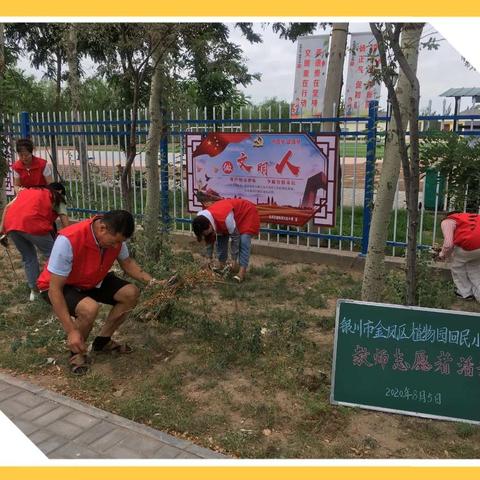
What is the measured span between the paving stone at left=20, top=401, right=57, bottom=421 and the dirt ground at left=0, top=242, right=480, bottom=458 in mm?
191

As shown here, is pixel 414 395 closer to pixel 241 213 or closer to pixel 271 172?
pixel 241 213

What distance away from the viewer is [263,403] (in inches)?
117

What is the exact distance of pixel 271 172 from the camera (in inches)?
237

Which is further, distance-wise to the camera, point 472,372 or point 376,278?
point 376,278

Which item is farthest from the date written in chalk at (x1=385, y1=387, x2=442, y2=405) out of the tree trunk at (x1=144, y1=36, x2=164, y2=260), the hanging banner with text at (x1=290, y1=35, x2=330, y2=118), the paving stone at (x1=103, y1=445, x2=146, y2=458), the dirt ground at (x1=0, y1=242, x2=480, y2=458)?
the hanging banner with text at (x1=290, y1=35, x2=330, y2=118)

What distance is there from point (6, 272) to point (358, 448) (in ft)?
15.9

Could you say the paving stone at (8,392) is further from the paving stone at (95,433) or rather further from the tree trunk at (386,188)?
the tree trunk at (386,188)

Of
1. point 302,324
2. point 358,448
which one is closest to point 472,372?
point 358,448

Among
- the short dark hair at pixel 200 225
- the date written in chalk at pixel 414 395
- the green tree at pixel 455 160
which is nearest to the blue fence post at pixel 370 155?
the short dark hair at pixel 200 225

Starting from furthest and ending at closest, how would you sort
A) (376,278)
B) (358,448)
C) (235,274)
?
(235,274) < (376,278) < (358,448)

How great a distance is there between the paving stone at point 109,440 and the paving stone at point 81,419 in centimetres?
16

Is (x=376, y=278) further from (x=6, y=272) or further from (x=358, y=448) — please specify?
(x=6, y=272)

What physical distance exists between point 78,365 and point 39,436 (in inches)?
30.3

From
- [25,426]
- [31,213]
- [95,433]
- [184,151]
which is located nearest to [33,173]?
[31,213]
